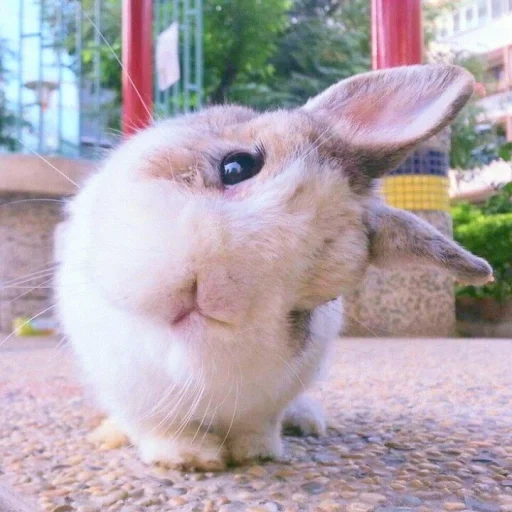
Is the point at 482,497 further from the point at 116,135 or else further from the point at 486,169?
the point at 486,169

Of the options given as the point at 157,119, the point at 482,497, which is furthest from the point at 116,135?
the point at 482,497

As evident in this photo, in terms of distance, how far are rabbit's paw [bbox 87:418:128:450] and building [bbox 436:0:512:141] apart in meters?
4.21

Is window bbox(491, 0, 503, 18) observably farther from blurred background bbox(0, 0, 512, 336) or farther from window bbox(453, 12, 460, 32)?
window bbox(453, 12, 460, 32)

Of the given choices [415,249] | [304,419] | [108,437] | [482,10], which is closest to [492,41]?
[482,10]

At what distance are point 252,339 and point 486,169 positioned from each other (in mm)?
6929

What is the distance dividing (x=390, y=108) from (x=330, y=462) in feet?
2.20

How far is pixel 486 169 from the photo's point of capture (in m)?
7.33

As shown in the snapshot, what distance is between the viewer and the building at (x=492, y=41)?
17.9 feet

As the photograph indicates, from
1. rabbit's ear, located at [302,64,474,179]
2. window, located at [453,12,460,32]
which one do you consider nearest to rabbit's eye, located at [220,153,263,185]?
rabbit's ear, located at [302,64,474,179]

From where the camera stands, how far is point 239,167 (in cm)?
104

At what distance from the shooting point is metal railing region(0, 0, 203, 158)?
3922 mm

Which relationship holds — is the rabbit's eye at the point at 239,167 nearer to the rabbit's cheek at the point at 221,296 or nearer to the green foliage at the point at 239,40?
the rabbit's cheek at the point at 221,296

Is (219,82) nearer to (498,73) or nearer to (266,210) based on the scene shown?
(498,73)

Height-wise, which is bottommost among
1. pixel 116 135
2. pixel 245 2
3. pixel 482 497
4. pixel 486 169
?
pixel 482 497
